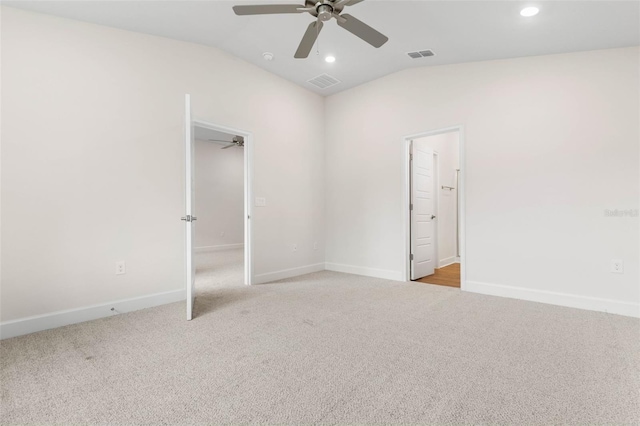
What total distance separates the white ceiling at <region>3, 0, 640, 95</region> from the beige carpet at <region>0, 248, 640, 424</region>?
8.33 feet

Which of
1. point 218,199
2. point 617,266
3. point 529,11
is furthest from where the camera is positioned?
point 218,199

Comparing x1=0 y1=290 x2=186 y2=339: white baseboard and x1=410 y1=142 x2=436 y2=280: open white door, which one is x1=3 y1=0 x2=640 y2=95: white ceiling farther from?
x1=0 y1=290 x2=186 y2=339: white baseboard

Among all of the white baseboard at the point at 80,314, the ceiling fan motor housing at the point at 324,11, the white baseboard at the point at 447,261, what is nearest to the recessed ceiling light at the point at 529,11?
the ceiling fan motor housing at the point at 324,11

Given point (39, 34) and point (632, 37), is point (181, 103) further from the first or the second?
point (632, 37)

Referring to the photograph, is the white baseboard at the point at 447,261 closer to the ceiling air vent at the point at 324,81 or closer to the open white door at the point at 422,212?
the open white door at the point at 422,212

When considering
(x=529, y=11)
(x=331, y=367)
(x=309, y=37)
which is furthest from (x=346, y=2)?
(x=331, y=367)

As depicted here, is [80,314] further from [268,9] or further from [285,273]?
[268,9]

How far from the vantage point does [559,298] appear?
3.14 meters

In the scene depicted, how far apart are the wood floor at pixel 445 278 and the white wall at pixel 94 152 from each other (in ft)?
10.7

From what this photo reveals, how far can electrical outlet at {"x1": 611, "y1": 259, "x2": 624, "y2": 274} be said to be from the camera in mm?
2875

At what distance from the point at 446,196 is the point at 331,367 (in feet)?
15.1

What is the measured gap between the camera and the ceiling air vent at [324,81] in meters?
4.34

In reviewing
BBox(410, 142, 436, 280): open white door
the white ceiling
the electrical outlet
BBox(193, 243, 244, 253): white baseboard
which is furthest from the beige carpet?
BBox(193, 243, 244, 253): white baseboard

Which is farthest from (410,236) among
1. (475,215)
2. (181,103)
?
(181,103)
